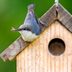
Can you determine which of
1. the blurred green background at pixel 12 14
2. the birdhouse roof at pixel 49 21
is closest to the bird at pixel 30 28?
the birdhouse roof at pixel 49 21

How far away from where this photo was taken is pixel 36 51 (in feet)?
14.7

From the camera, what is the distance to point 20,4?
666 cm

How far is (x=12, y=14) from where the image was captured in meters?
6.65

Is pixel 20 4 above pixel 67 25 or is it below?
below

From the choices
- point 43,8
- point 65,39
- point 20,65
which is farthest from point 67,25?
point 43,8

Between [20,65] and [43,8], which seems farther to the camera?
[43,8]

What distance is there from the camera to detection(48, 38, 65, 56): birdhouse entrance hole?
4524 mm

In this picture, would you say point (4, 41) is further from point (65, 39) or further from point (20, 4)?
point (65, 39)

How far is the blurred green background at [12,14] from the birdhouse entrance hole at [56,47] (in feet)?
5.87

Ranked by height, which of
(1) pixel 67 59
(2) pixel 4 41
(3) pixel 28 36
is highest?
(3) pixel 28 36

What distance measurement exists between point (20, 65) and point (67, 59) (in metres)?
0.30

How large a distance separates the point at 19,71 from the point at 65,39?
352 mm

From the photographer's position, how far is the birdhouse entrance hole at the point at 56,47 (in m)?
4.52

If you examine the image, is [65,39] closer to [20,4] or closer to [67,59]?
[67,59]
